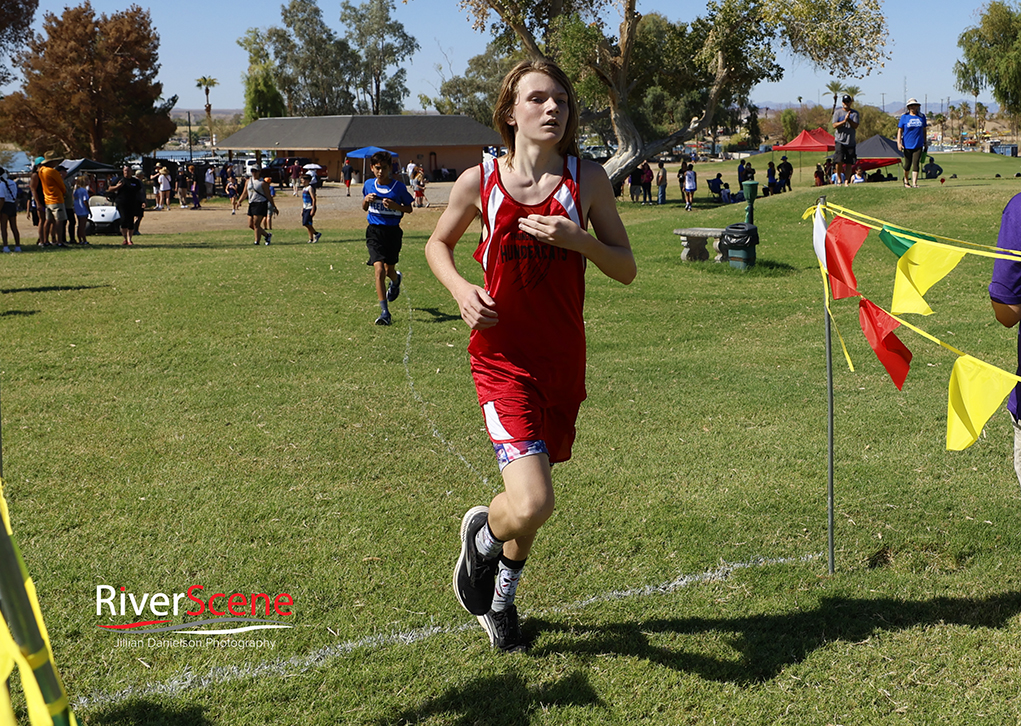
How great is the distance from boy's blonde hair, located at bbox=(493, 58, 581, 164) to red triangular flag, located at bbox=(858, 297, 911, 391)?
1.38m

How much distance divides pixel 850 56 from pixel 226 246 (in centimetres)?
2203

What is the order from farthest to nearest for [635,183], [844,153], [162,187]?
[635,183] → [162,187] → [844,153]

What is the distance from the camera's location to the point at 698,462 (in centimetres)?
562

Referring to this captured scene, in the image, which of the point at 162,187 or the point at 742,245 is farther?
the point at 162,187

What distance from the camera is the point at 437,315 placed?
35.9 feet

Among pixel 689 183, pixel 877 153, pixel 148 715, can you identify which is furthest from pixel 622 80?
pixel 148 715

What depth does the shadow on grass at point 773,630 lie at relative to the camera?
3404mm

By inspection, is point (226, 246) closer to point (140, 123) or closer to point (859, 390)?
point (859, 390)

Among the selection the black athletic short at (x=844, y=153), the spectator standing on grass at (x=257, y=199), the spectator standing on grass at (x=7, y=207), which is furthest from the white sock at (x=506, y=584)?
the black athletic short at (x=844, y=153)

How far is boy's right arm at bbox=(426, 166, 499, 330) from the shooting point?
3074 millimetres

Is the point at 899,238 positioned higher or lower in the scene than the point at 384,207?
lower

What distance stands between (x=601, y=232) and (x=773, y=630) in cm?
182

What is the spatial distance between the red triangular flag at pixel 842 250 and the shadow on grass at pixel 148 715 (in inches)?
121

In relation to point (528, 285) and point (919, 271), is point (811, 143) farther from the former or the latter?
point (528, 285)
